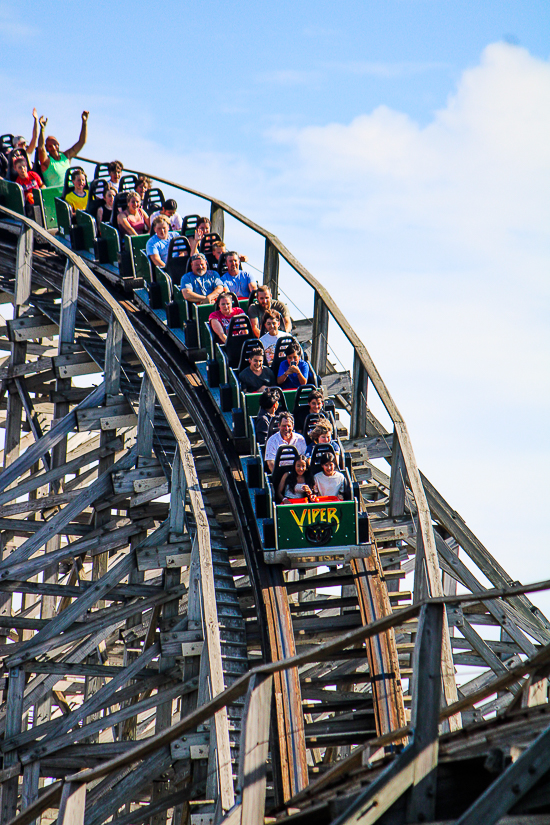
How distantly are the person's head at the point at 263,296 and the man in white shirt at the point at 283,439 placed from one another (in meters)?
2.19

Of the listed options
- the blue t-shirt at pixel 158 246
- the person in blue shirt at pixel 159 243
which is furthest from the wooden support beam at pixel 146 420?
the blue t-shirt at pixel 158 246

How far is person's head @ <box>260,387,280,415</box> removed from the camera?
355 inches

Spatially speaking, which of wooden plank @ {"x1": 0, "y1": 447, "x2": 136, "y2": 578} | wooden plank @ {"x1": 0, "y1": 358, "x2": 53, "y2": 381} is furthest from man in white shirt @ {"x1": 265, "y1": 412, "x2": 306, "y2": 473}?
wooden plank @ {"x1": 0, "y1": 358, "x2": 53, "y2": 381}

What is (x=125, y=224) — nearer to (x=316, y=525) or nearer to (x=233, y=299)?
(x=233, y=299)

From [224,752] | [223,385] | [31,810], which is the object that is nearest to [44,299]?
[223,385]

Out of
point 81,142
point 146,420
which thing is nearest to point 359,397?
point 146,420

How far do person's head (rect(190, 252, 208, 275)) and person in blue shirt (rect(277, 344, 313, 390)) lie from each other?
192cm

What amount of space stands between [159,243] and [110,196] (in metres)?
1.52

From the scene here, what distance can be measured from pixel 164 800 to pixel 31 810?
134 inches

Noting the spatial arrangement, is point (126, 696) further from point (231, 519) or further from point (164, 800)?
point (231, 519)

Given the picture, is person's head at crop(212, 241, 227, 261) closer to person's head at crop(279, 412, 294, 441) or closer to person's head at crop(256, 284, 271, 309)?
person's head at crop(256, 284, 271, 309)

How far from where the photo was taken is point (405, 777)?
3.08 meters

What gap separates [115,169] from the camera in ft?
43.5

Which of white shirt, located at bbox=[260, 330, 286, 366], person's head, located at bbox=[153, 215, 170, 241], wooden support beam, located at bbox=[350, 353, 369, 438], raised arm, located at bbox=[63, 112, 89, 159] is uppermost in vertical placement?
raised arm, located at bbox=[63, 112, 89, 159]
